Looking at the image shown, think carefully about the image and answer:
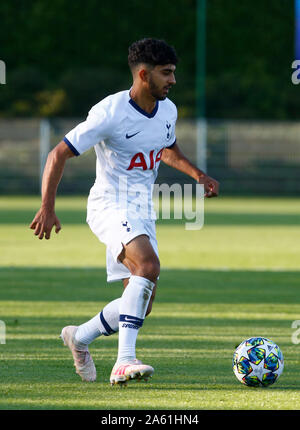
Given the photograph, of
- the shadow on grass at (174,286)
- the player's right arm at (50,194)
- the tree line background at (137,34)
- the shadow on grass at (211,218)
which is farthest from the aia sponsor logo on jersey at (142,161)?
the tree line background at (137,34)

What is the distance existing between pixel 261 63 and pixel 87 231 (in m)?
38.1

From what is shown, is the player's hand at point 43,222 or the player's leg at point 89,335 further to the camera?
the player's leg at point 89,335

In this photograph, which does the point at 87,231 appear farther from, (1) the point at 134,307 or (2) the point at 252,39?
(2) the point at 252,39

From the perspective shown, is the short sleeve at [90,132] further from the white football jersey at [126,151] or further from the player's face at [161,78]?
the player's face at [161,78]

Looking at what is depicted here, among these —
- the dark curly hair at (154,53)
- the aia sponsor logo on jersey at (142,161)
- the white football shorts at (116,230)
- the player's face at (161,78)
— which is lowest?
the white football shorts at (116,230)

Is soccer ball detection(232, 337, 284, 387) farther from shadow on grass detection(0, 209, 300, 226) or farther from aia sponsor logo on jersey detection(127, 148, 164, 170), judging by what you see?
shadow on grass detection(0, 209, 300, 226)

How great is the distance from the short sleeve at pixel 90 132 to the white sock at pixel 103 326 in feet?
3.62

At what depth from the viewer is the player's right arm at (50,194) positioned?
6.89 meters

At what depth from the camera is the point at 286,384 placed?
717 cm

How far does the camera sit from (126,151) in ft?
24.5

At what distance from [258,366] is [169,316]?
3812 millimetres

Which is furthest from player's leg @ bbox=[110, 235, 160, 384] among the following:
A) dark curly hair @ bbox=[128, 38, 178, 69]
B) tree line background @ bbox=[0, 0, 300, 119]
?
tree line background @ bbox=[0, 0, 300, 119]

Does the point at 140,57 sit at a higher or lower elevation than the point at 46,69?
lower

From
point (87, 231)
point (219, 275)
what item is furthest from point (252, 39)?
point (219, 275)
